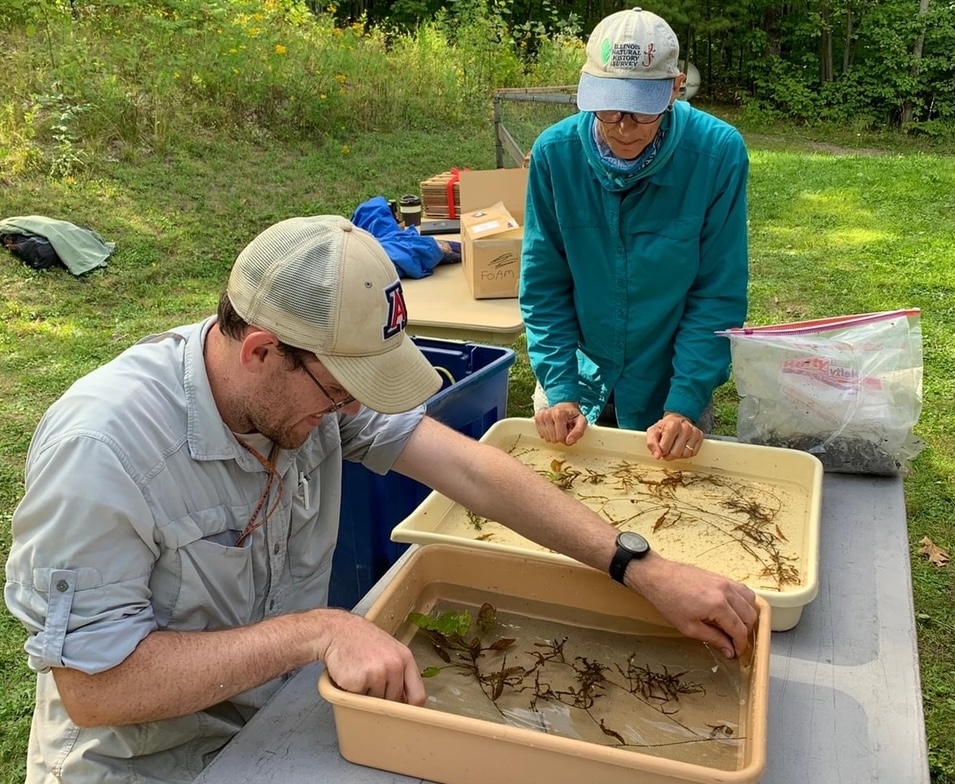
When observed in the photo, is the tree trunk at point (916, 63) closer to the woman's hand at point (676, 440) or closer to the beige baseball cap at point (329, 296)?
the woman's hand at point (676, 440)

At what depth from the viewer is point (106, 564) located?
3.80 feet

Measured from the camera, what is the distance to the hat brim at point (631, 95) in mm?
1888

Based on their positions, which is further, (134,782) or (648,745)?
(134,782)

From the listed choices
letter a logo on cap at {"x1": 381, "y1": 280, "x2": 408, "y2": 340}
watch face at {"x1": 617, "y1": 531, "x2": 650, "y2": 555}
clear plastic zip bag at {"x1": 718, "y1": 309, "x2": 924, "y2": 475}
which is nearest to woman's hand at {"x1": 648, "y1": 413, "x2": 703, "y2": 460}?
clear plastic zip bag at {"x1": 718, "y1": 309, "x2": 924, "y2": 475}

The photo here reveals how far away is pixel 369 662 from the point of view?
1185 mm

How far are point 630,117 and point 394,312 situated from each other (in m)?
0.95

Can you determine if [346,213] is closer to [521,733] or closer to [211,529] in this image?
[211,529]

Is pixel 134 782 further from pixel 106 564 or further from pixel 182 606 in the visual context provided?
pixel 106 564

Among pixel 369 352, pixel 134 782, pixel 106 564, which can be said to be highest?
pixel 369 352

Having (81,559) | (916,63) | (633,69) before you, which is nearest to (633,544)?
(81,559)

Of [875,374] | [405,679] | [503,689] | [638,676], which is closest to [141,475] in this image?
[405,679]

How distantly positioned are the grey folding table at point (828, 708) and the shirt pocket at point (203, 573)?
167 millimetres

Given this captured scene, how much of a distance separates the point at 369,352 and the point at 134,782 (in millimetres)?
774

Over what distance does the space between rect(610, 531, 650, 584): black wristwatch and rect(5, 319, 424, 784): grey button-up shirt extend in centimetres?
54
